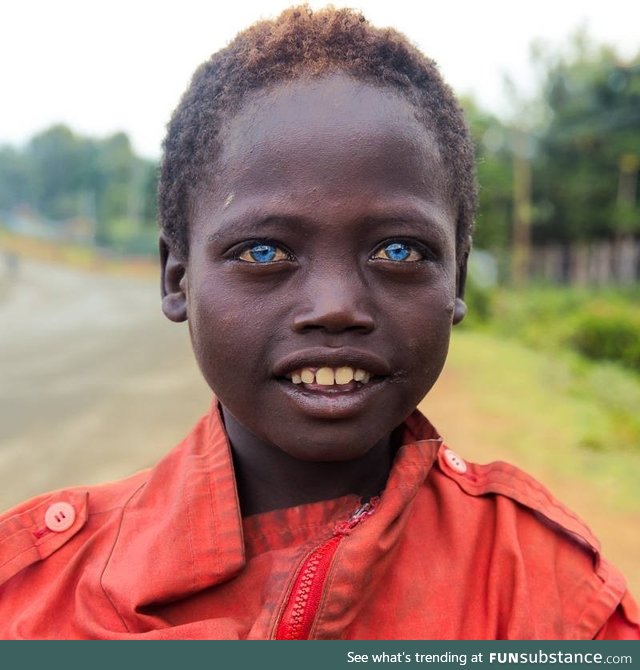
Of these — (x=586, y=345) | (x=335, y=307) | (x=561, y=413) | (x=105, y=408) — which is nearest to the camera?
(x=335, y=307)

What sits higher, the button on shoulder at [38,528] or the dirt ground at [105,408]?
the button on shoulder at [38,528]

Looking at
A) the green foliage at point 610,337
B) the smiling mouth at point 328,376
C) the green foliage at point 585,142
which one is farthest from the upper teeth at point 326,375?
the green foliage at point 585,142

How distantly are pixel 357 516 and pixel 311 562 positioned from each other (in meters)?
0.14

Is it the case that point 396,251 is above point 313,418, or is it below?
above

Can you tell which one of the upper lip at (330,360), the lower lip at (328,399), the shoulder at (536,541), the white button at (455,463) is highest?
the upper lip at (330,360)

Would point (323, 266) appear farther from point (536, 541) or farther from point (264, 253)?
point (536, 541)

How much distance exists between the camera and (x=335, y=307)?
1121mm

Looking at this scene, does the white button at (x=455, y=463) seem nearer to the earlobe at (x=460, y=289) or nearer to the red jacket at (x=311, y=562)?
the red jacket at (x=311, y=562)

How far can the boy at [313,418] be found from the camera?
1.18m

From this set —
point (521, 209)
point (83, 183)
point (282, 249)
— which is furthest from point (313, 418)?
point (83, 183)

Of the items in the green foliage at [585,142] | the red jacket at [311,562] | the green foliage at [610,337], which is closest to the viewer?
the red jacket at [311,562]

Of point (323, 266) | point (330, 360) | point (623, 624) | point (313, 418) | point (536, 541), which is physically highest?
point (323, 266)

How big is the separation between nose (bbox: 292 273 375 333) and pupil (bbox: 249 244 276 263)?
0.29ft

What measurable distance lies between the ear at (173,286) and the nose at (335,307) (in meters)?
0.38
